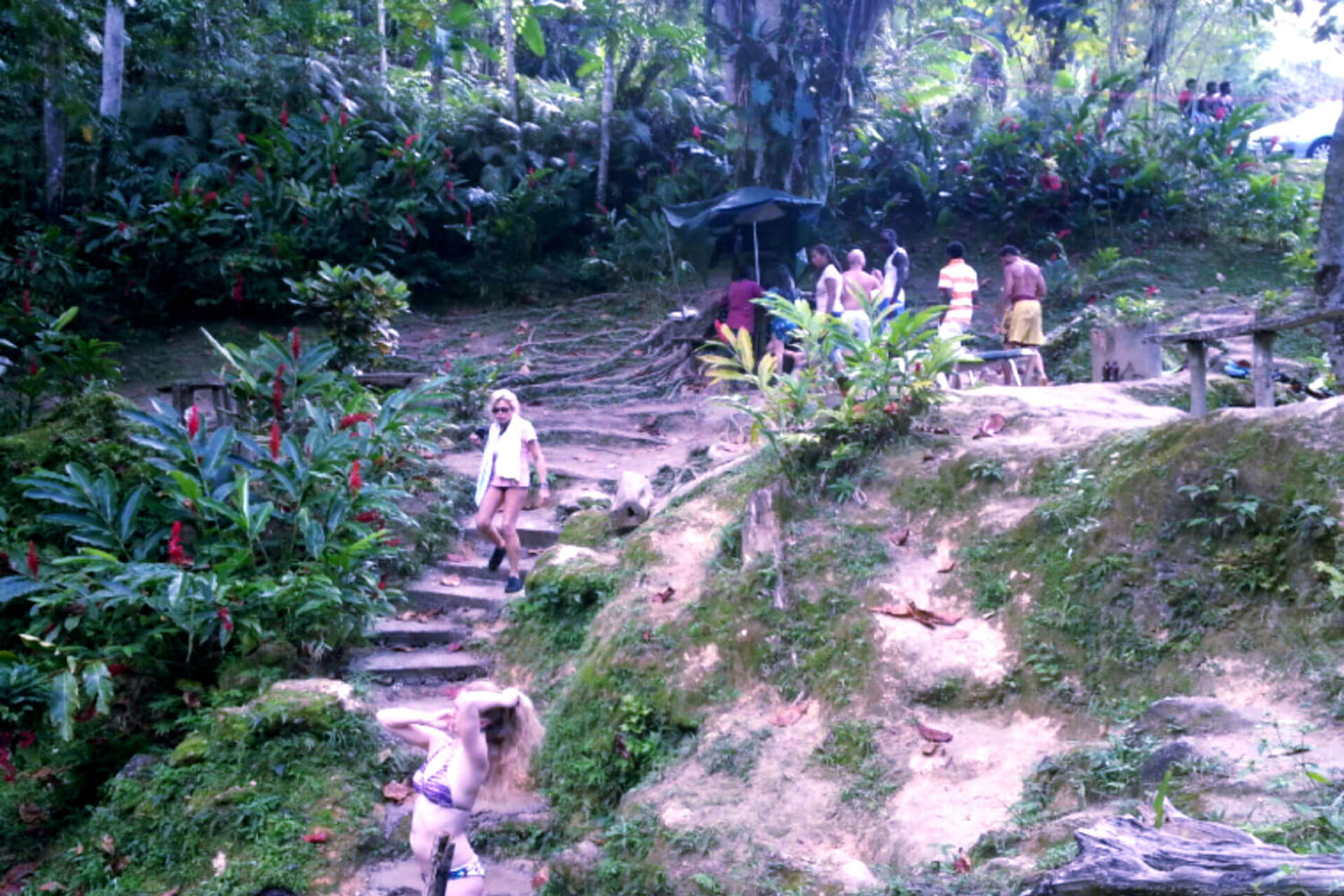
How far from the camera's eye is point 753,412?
682cm

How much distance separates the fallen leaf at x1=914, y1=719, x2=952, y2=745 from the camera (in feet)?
16.3

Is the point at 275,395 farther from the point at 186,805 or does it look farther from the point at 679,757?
the point at 679,757

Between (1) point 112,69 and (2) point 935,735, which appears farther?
(1) point 112,69

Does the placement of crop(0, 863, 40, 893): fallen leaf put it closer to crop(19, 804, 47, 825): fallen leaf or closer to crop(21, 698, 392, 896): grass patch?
crop(21, 698, 392, 896): grass patch

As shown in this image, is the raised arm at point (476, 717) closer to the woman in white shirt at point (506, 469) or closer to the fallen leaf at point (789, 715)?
the fallen leaf at point (789, 715)

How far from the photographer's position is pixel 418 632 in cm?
760

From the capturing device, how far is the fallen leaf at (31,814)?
615 centimetres

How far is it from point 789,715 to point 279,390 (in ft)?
15.7

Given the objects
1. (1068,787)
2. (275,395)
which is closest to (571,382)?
(275,395)

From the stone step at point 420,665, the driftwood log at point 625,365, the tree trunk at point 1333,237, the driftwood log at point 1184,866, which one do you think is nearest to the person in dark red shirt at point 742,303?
the driftwood log at point 625,365

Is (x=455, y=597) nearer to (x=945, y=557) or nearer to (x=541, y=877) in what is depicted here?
(x=541, y=877)

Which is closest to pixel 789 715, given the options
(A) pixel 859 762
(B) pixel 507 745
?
(A) pixel 859 762

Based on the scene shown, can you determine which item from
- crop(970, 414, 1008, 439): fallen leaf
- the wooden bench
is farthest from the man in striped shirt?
crop(970, 414, 1008, 439): fallen leaf

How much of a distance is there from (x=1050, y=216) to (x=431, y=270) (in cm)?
930
